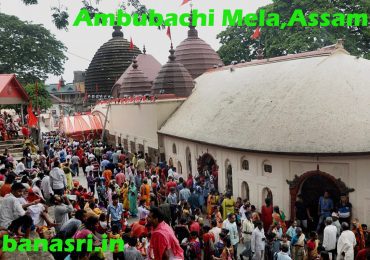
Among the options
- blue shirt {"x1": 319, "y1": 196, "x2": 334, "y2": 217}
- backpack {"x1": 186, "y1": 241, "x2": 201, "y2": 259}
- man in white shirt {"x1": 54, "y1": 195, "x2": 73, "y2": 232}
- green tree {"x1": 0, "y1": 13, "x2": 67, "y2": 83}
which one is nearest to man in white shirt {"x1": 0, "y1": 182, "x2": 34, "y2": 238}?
man in white shirt {"x1": 54, "y1": 195, "x2": 73, "y2": 232}

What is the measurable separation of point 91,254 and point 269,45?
104ft

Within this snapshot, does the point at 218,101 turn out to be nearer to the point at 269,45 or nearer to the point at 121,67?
the point at 269,45

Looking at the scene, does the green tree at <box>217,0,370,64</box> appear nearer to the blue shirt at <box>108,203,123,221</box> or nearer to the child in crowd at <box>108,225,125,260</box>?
the blue shirt at <box>108,203,123,221</box>

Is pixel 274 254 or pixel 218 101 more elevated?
pixel 218 101

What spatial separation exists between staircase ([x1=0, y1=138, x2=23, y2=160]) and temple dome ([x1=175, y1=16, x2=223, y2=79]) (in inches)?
550

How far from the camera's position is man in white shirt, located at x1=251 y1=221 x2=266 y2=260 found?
9.48m

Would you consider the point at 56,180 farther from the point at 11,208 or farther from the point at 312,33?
the point at 312,33

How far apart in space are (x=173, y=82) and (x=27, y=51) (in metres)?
25.5

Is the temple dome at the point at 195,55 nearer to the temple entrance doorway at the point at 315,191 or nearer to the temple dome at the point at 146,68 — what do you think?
the temple dome at the point at 146,68

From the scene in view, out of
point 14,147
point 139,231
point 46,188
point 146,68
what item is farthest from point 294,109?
point 146,68

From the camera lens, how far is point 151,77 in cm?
3600

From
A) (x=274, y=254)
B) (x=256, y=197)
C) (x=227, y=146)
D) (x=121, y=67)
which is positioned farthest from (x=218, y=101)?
(x=121, y=67)

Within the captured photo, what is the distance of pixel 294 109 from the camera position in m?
14.0

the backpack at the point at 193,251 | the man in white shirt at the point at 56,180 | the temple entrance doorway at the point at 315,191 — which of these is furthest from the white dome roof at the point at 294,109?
the man in white shirt at the point at 56,180
